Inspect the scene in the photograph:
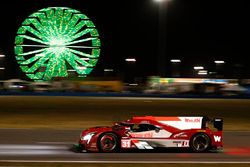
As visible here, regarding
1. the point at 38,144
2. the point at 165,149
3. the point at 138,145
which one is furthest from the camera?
the point at 38,144

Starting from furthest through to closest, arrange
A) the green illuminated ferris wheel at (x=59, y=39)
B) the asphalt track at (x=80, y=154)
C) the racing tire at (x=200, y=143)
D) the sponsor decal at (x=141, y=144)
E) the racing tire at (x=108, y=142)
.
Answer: the green illuminated ferris wheel at (x=59, y=39) → the racing tire at (x=200, y=143) → the sponsor decal at (x=141, y=144) → the racing tire at (x=108, y=142) → the asphalt track at (x=80, y=154)

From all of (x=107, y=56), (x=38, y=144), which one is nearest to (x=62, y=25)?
(x=38, y=144)

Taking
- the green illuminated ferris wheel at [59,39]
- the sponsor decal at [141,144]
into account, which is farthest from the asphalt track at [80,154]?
the green illuminated ferris wheel at [59,39]

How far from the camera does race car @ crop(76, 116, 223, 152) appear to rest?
11.2 metres

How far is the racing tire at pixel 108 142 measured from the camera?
11156mm

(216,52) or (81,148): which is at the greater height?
(216,52)

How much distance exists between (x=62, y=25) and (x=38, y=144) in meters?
43.9

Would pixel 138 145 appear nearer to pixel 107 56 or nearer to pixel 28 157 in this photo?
pixel 28 157

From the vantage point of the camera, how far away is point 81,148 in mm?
11500

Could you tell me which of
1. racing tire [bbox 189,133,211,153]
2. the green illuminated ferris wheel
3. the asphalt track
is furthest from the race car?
the green illuminated ferris wheel

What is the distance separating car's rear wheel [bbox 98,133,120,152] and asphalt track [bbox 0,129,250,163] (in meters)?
0.23

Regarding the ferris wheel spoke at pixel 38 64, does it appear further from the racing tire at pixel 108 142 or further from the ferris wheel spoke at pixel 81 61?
the racing tire at pixel 108 142

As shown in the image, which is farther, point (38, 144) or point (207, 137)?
point (38, 144)

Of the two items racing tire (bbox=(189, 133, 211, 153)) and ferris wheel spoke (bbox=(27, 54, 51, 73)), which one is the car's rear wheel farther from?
ferris wheel spoke (bbox=(27, 54, 51, 73))
